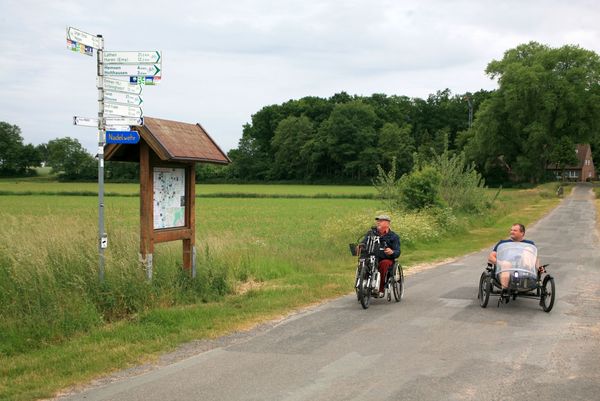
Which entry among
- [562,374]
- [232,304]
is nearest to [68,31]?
[232,304]

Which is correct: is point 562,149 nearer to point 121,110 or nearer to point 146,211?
point 146,211

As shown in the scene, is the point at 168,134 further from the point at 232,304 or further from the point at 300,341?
the point at 300,341

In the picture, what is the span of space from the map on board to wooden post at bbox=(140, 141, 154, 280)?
22 cm

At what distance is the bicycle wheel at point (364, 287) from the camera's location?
32.4ft

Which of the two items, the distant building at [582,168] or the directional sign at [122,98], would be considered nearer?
the directional sign at [122,98]

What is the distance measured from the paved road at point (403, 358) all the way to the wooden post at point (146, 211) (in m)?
2.38

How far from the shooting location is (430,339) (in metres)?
7.78

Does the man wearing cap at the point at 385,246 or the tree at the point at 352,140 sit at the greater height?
the tree at the point at 352,140

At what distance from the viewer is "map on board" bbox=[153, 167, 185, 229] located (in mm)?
9828

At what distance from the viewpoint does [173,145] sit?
9578mm

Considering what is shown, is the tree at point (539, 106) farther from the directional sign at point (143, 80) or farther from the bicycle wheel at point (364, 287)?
the directional sign at point (143, 80)

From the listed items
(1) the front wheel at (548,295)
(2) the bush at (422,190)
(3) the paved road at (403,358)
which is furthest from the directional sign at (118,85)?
(2) the bush at (422,190)

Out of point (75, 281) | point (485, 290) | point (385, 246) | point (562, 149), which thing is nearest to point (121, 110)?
point (75, 281)

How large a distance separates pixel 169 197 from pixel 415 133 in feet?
388
